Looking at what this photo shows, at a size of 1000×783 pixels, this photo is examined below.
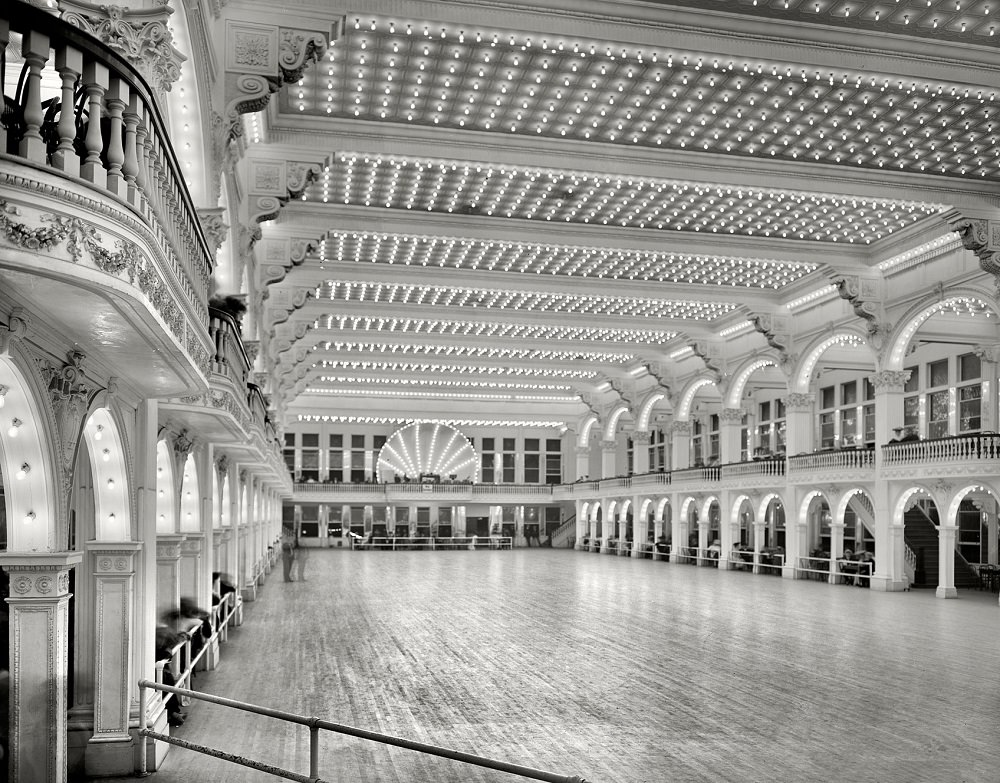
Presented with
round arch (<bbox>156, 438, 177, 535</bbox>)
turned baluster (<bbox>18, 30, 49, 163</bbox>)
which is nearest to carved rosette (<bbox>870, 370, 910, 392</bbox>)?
round arch (<bbox>156, 438, 177, 535</bbox>)

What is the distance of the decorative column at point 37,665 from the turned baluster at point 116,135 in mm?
2863

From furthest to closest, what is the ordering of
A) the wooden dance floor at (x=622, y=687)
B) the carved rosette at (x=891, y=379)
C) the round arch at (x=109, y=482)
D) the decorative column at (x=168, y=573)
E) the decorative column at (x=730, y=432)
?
the decorative column at (x=730, y=432), the carved rosette at (x=891, y=379), the decorative column at (x=168, y=573), the wooden dance floor at (x=622, y=687), the round arch at (x=109, y=482)

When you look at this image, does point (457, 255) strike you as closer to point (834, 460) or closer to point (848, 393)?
point (834, 460)

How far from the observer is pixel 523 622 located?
17875mm

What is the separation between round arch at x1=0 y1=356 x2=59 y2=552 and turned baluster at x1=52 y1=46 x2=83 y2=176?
1.86m

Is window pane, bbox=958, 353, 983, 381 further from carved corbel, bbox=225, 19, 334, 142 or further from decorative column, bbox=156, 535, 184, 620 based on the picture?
decorative column, bbox=156, 535, 184, 620

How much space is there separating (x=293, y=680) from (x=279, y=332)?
1828cm

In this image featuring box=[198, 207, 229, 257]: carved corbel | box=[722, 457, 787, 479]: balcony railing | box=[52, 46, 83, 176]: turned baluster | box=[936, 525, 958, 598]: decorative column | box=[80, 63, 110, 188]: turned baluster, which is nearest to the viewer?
box=[52, 46, 83, 176]: turned baluster

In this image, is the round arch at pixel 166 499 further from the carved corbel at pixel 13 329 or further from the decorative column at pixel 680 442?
the decorative column at pixel 680 442

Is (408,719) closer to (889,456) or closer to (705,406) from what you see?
(889,456)

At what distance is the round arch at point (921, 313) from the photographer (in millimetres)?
23156

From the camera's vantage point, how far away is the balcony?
12.8 ft

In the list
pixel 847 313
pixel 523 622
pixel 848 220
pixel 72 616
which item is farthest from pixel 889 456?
pixel 72 616

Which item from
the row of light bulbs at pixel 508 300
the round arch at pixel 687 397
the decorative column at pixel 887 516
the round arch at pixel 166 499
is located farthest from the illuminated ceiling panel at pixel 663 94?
the round arch at pixel 687 397
